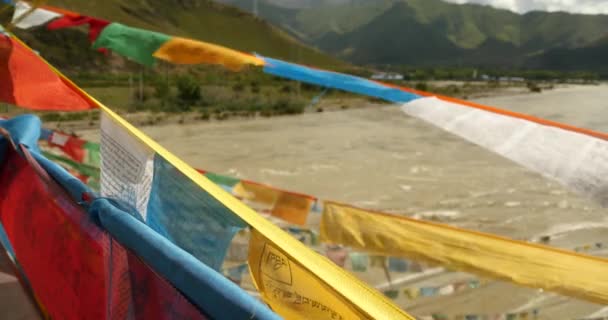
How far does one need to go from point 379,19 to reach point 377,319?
197 m

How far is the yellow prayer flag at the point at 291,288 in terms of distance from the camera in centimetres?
117

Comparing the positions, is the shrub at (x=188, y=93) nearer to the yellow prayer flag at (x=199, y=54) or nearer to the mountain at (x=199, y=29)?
the mountain at (x=199, y=29)

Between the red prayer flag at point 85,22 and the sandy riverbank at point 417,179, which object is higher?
the red prayer flag at point 85,22

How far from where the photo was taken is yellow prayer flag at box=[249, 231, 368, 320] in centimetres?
117

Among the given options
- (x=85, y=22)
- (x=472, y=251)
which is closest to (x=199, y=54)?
(x=85, y=22)

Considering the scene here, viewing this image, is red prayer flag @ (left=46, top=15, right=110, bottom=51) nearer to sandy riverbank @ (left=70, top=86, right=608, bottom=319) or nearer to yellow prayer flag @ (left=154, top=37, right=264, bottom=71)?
yellow prayer flag @ (left=154, top=37, right=264, bottom=71)

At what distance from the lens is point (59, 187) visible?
1783 mm

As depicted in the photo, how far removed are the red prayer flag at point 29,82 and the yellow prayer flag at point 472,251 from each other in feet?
5.22

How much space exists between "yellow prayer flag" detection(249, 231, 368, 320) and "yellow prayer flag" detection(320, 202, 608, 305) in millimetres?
1532

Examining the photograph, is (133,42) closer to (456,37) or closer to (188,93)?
(188,93)

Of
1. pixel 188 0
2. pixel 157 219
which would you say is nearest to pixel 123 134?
pixel 157 219

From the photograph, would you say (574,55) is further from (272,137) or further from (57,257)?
(57,257)

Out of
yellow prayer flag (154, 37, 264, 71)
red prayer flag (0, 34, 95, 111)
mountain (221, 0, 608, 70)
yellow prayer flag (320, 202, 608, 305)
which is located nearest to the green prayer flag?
yellow prayer flag (154, 37, 264, 71)

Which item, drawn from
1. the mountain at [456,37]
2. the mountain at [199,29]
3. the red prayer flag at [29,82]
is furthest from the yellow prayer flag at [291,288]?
the mountain at [456,37]
